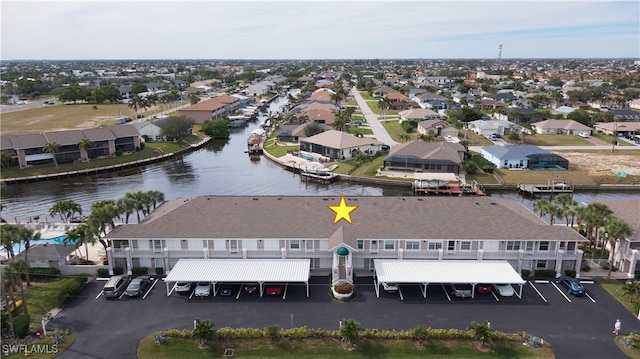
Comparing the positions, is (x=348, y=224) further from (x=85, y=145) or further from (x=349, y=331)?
(x=85, y=145)

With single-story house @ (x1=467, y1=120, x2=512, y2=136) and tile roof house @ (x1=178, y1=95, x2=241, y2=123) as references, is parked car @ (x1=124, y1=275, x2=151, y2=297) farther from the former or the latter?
tile roof house @ (x1=178, y1=95, x2=241, y2=123)

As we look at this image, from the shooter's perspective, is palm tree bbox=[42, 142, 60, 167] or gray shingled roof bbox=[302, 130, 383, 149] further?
gray shingled roof bbox=[302, 130, 383, 149]

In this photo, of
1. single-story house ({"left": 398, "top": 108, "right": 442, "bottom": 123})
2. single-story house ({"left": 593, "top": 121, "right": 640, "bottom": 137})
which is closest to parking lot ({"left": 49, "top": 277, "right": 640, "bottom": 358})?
single-story house ({"left": 593, "top": 121, "right": 640, "bottom": 137})

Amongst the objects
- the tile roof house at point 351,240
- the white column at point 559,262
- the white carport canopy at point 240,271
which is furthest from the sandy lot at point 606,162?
the white carport canopy at point 240,271

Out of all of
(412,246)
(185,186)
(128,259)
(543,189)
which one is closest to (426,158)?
(543,189)

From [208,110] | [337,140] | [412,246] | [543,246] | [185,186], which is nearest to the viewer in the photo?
[412,246]

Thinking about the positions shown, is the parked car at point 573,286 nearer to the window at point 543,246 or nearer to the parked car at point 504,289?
the window at point 543,246

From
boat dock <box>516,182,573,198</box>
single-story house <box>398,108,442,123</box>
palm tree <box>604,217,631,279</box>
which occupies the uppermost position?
single-story house <box>398,108,442,123</box>
